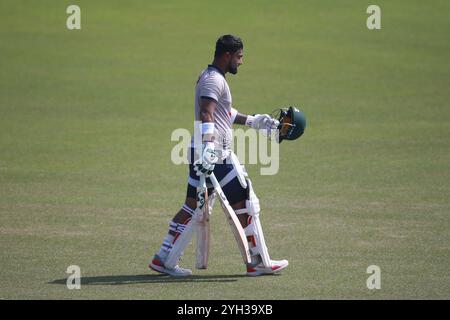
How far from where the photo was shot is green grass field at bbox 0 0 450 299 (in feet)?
33.7

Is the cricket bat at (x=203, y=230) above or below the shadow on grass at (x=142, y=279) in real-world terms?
above

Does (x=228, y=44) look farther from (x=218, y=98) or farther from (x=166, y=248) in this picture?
(x=166, y=248)

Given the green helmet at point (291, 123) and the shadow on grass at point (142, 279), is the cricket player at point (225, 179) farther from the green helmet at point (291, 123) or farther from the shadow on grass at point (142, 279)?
the green helmet at point (291, 123)

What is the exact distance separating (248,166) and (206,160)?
7.80m

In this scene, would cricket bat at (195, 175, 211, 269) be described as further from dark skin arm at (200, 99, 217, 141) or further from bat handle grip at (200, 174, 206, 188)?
dark skin arm at (200, 99, 217, 141)

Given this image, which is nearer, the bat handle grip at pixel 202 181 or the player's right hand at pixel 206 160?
the player's right hand at pixel 206 160

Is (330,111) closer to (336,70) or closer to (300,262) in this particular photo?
(336,70)

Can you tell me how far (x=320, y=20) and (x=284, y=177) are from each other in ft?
54.3

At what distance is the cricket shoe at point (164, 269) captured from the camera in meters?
10.2

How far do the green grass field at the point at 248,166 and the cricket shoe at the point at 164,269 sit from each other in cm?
10

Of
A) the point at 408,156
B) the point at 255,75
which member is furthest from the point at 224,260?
the point at 255,75

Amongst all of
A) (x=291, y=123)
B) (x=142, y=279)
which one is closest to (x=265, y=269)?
(x=142, y=279)

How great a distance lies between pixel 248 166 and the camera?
17.5m

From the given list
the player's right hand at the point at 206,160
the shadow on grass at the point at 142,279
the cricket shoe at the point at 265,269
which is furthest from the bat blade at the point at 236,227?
the player's right hand at the point at 206,160
